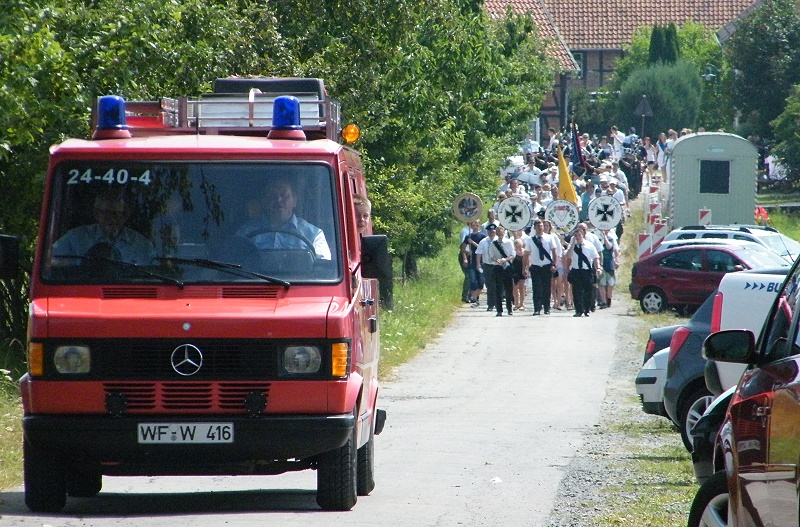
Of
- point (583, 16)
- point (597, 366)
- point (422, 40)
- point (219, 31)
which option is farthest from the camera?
point (583, 16)

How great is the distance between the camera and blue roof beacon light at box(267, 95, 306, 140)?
9820mm

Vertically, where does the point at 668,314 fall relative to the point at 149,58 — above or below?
below

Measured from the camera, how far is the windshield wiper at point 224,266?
9094 mm

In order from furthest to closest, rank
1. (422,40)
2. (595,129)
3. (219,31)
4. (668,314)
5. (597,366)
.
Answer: (595,129) < (668,314) < (422,40) < (597,366) < (219,31)

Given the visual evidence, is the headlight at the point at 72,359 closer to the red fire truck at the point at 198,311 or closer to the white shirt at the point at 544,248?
the red fire truck at the point at 198,311

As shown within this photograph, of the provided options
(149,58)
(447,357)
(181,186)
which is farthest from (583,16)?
(181,186)

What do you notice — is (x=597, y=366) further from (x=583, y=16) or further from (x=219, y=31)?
(x=583, y=16)

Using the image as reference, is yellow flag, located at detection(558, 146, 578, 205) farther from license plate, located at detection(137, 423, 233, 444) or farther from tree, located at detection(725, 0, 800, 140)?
tree, located at detection(725, 0, 800, 140)

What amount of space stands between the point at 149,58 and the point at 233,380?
760 cm

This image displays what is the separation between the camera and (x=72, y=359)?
8805 millimetres

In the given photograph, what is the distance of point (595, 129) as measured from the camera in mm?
85438

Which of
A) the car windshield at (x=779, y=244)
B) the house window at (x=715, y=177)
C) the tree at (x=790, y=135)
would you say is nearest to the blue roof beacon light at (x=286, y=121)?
the car windshield at (x=779, y=244)

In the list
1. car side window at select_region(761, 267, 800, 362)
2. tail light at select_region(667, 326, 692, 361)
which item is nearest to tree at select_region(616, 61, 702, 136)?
tail light at select_region(667, 326, 692, 361)

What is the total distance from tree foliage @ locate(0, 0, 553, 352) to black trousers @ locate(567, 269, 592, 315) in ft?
10.3
